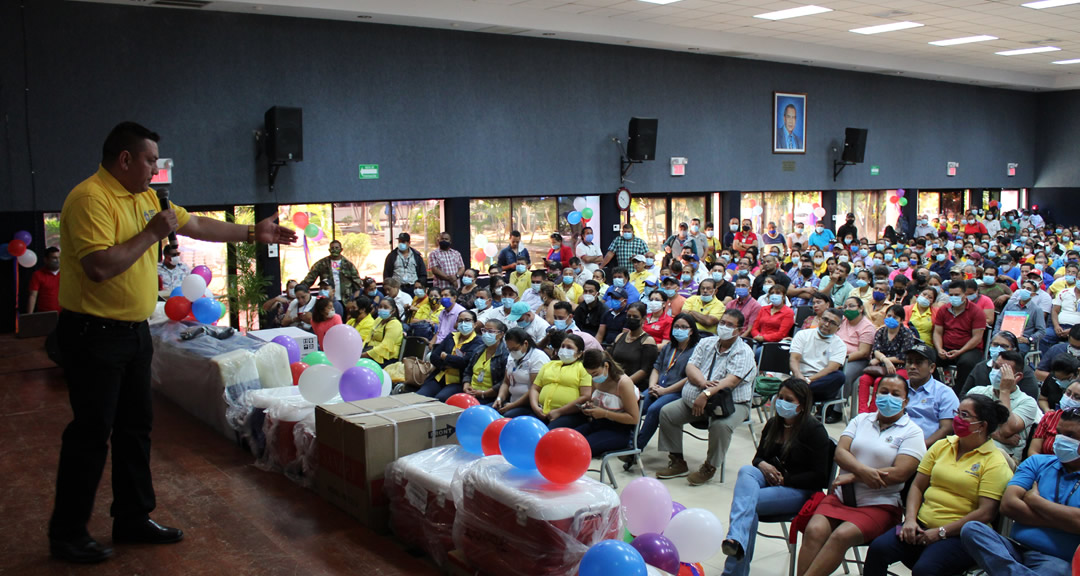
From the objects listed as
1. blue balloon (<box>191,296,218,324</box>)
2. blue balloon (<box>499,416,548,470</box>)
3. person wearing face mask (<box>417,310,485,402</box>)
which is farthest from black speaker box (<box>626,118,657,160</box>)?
blue balloon (<box>499,416,548,470</box>)

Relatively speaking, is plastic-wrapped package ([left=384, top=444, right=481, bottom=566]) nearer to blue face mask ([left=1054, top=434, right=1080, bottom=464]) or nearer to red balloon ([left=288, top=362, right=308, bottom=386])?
red balloon ([left=288, top=362, right=308, bottom=386])

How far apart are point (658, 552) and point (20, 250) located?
9210 mm

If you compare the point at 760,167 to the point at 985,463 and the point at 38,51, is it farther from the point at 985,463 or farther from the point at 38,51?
the point at 985,463

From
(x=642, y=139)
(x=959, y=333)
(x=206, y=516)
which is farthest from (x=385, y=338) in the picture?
(x=642, y=139)

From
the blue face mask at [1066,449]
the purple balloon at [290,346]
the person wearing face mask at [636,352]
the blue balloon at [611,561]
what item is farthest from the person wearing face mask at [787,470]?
the purple balloon at [290,346]

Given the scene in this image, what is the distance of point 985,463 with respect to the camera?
372cm

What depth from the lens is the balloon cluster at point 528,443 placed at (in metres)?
3.16

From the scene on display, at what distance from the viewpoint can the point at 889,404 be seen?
409 cm

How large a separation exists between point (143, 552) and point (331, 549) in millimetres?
695

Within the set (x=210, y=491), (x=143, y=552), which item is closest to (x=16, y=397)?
(x=210, y=491)

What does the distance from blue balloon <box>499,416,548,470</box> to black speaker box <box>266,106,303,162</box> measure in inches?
333

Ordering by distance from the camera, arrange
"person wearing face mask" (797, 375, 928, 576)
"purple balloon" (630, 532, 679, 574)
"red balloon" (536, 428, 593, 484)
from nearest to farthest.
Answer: "red balloon" (536, 428, 593, 484) < "purple balloon" (630, 532, 679, 574) < "person wearing face mask" (797, 375, 928, 576)

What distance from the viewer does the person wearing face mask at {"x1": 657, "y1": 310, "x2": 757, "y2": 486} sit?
19.1 feet

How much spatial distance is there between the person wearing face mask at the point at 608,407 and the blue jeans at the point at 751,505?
125 cm
